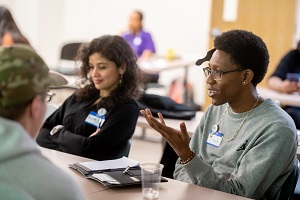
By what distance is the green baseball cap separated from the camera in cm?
144

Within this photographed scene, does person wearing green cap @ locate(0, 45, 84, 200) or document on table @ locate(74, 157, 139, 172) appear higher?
person wearing green cap @ locate(0, 45, 84, 200)

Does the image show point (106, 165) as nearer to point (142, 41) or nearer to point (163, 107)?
point (163, 107)

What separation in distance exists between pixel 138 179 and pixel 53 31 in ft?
25.2

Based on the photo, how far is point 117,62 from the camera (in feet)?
11.5

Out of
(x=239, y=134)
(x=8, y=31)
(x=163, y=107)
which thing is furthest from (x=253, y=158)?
(x=8, y=31)

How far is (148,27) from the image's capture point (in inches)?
361

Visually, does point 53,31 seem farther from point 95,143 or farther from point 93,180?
point 93,180

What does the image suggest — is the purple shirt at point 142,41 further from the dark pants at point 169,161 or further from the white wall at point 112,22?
the dark pants at point 169,161

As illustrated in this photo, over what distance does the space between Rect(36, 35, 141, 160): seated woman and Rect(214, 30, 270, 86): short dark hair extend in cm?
92

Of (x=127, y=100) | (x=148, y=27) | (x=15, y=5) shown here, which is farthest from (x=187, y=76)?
(x=127, y=100)

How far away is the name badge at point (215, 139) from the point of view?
274 cm

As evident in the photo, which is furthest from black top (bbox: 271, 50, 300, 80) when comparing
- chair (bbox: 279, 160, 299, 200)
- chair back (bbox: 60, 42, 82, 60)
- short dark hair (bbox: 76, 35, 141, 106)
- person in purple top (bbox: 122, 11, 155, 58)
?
chair back (bbox: 60, 42, 82, 60)

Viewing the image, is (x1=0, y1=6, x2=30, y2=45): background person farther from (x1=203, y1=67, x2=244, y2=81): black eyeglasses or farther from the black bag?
(x1=203, y1=67, x2=244, y2=81): black eyeglasses

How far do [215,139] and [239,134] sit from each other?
150 millimetres
